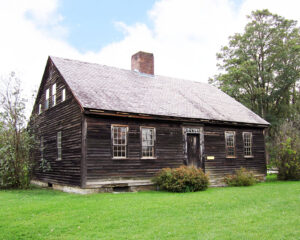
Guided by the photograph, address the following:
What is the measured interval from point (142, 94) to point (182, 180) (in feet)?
19.2

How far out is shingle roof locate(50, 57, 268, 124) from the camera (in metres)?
15.7

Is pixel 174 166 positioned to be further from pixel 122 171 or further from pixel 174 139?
pixel 122 171

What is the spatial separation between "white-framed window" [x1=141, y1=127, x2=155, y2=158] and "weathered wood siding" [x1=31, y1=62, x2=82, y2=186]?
10.6 ft

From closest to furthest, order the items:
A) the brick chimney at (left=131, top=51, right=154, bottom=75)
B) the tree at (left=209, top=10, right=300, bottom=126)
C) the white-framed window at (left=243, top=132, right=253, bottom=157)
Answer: the white-framed window at (left=243, top=132, right=253, bottom=157)
the brick chimney at (left=131, top=51, right=154, bottom=75)
the tree at (left=209, top=10, right=300, bottom=126)

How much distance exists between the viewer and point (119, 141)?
1523 cm

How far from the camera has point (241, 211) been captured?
32.2 ft

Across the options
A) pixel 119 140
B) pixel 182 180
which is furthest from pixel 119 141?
pixel 182 180

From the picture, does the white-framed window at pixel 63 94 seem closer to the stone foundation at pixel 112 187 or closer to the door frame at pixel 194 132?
the stone foundation at pixel 112 187

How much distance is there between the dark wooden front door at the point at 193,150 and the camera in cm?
1770

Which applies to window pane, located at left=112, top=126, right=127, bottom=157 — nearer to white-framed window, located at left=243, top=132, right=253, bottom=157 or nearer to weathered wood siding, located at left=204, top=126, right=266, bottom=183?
weathered wood siding, located at left=204, top=126, right=266, bottom=183

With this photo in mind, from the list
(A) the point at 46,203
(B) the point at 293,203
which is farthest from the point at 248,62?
(A) the point at 46,203

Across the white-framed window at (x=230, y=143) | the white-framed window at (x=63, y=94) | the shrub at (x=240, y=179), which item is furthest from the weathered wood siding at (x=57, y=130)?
the white-framed window at (x=230, y=143)

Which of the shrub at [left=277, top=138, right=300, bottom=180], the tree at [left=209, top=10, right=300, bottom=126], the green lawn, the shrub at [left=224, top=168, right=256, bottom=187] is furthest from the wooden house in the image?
the tree at [left=209, top=10, right=300, bottom=126]

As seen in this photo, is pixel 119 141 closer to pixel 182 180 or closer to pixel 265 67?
pixel 182 180
